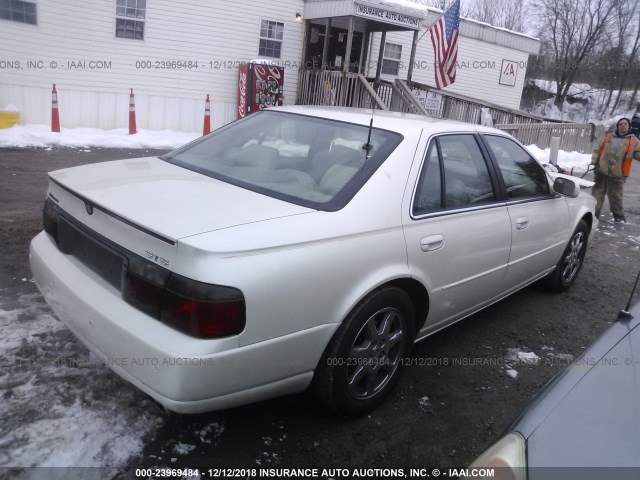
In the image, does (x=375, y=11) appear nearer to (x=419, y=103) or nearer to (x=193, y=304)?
(x=419, y=103)

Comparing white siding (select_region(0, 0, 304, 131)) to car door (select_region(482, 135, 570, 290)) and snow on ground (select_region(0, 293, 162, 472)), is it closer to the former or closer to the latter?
snow on ground (select_region(0, 293, 162, 472))

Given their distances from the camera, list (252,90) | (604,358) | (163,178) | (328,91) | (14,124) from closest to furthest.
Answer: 1. (604,358)
2. (163,178)
3. (14,124)
4. (252,90)
5. (328,91)

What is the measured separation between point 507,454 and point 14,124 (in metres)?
11.9

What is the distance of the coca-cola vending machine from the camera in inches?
520

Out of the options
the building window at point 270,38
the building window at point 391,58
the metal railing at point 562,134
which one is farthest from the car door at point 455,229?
the building window at point 391,58

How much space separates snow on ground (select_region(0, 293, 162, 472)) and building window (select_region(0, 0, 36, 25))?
10200mm

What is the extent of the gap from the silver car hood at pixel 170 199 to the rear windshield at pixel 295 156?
140mm

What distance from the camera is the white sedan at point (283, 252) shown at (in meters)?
2.14

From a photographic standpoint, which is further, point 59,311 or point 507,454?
point 59,311

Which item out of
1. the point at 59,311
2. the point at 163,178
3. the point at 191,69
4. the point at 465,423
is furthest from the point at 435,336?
the point at 191,69

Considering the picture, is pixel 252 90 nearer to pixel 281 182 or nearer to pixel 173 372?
pixel 281 182

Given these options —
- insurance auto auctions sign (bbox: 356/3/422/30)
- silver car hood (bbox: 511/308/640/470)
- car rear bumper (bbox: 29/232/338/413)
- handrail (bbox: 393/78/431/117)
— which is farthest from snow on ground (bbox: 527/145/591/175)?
car rear bumper (bbox: 29/232/338/413)

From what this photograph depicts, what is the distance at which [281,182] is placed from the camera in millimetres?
2910

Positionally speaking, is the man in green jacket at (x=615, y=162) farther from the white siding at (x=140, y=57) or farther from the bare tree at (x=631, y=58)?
the bare tree at (x=631, y=58)
